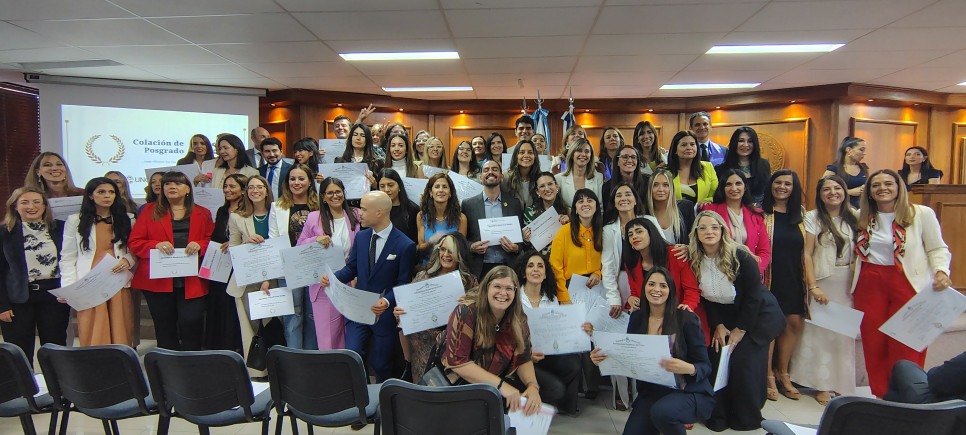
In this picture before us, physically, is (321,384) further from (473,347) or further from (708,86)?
(708,86)

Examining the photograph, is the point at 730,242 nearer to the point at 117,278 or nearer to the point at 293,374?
the point at 293,374

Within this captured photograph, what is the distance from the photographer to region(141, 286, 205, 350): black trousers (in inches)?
146

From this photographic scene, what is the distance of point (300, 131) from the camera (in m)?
8.56

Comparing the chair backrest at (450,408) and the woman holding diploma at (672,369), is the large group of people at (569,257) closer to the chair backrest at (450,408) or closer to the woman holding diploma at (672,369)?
the woman holding diploma at (672,369)

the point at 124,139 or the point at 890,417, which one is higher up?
the point at 124,139

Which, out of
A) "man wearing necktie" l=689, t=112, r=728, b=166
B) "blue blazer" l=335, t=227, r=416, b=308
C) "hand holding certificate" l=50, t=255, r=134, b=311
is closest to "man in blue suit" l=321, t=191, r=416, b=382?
"blue blazer" l=335, t=227, r=416, b=308

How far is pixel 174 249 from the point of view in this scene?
11.8 ft

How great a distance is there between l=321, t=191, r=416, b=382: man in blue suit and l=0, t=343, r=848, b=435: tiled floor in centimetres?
52

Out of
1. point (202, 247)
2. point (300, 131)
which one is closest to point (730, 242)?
point (202, 247)

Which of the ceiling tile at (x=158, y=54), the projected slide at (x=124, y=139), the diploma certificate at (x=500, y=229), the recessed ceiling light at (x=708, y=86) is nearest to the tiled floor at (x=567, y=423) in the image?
the diploma certificate at (x=500, y=229)

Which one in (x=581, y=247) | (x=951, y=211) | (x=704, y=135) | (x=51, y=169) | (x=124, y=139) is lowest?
(x=581, y=247)

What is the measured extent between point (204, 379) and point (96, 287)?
6.78 ft

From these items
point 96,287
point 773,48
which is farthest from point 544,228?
point 773,48

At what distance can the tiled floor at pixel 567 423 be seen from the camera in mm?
3152
